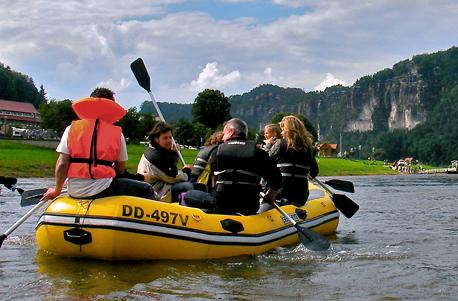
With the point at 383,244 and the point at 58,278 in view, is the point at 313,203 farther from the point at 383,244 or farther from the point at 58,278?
the point at 58,278

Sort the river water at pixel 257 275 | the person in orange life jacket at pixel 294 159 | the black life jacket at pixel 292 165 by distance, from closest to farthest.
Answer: the river water at pixel 257 275
the person in orange life jacket at pixel 294 159
the black life jacket at pixel 292 165

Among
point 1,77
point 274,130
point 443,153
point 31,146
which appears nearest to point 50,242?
point 274,130

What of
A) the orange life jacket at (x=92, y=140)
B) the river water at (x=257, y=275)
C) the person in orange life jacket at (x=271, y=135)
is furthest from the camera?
the person in orange life jacket at (x=271, y=135)

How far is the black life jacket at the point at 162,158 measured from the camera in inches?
373

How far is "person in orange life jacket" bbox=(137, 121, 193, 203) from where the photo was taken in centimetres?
937

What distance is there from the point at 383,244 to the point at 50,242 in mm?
5165

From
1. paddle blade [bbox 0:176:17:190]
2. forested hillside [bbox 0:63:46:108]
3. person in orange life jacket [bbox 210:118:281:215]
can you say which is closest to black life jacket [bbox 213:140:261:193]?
person in orange life jacket [bbox 210:118:281:215]

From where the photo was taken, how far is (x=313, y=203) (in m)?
11.6

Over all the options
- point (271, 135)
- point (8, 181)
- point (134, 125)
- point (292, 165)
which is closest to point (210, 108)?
point (134, 125)

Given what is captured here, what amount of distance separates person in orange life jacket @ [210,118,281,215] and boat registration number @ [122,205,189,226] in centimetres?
95

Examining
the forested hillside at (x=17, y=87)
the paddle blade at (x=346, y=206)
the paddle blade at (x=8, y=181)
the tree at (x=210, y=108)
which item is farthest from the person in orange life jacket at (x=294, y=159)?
the forested hillside at (x=17, y=87)

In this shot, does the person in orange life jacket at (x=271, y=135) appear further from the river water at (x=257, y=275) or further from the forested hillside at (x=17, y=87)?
the forested hillside at (x=17, y=87)

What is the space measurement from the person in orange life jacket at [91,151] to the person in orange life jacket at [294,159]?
3.53m

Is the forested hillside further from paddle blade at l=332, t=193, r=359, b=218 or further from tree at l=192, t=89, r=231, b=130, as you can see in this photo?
paddle blade at l=332, t=193, r=359, b=218
